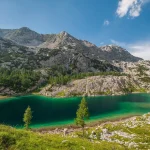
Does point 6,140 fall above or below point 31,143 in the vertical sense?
above

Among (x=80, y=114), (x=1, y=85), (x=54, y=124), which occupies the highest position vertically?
(x=1, y=85)

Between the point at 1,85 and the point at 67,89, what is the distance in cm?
7033

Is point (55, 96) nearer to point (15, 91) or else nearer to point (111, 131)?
point (15, 91)

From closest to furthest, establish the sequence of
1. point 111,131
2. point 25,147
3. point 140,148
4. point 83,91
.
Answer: point 25,147
point 140,148
point 111,131
point 83,91

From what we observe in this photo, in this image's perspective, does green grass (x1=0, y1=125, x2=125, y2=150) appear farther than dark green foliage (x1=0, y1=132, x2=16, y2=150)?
Yes

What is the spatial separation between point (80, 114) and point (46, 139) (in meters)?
47.4

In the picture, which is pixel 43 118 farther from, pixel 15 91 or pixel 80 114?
pixel 15 91

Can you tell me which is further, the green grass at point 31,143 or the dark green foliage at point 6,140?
the green grass at point 31,143

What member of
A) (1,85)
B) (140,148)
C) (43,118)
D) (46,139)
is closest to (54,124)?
(43,118)

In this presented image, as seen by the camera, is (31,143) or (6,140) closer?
(6,140)

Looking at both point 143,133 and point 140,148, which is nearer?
point 140,148

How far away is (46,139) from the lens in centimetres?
2097

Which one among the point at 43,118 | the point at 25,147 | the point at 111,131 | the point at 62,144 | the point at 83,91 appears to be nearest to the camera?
the point at 25,147

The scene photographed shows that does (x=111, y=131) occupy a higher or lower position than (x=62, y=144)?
lower
